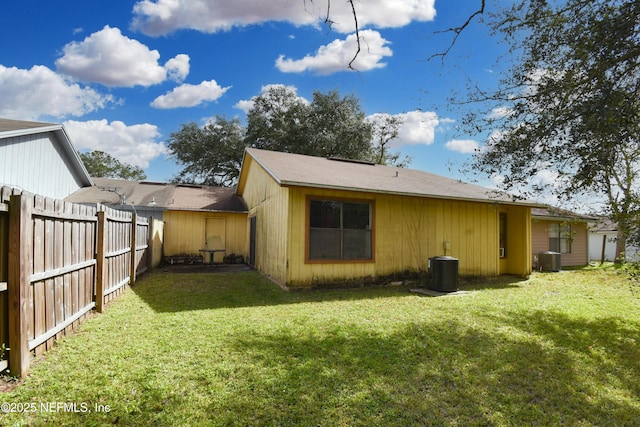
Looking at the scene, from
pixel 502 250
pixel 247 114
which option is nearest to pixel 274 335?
pixel 502 250

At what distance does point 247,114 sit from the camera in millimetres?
25906

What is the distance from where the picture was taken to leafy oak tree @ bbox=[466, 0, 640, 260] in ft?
13.7

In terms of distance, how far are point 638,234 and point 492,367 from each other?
320 centimetres

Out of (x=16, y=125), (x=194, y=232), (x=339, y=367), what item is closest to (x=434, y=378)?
(x=339, y=367)

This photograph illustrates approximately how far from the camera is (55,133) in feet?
38.0

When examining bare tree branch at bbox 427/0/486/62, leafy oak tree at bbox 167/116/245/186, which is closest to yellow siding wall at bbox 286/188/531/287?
bare tree branch at bbox 427/0/486/62

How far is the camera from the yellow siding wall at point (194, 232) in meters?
13.8

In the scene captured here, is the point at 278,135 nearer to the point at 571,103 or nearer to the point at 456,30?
the point at 456,30

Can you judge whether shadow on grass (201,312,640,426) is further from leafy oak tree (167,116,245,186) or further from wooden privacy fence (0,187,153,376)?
leafy oak tree (167,116,245,186)

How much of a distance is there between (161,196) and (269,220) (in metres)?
7.73

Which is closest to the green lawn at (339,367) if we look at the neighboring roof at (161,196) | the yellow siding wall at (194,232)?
the yellow siding wall at (194,232)

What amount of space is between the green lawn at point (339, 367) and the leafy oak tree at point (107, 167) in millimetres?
36337

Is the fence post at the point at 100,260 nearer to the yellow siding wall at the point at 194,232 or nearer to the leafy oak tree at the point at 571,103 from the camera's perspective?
the leafy oak tree at the point at 571,103

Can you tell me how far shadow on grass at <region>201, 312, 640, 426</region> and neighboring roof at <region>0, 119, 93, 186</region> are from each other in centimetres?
941
